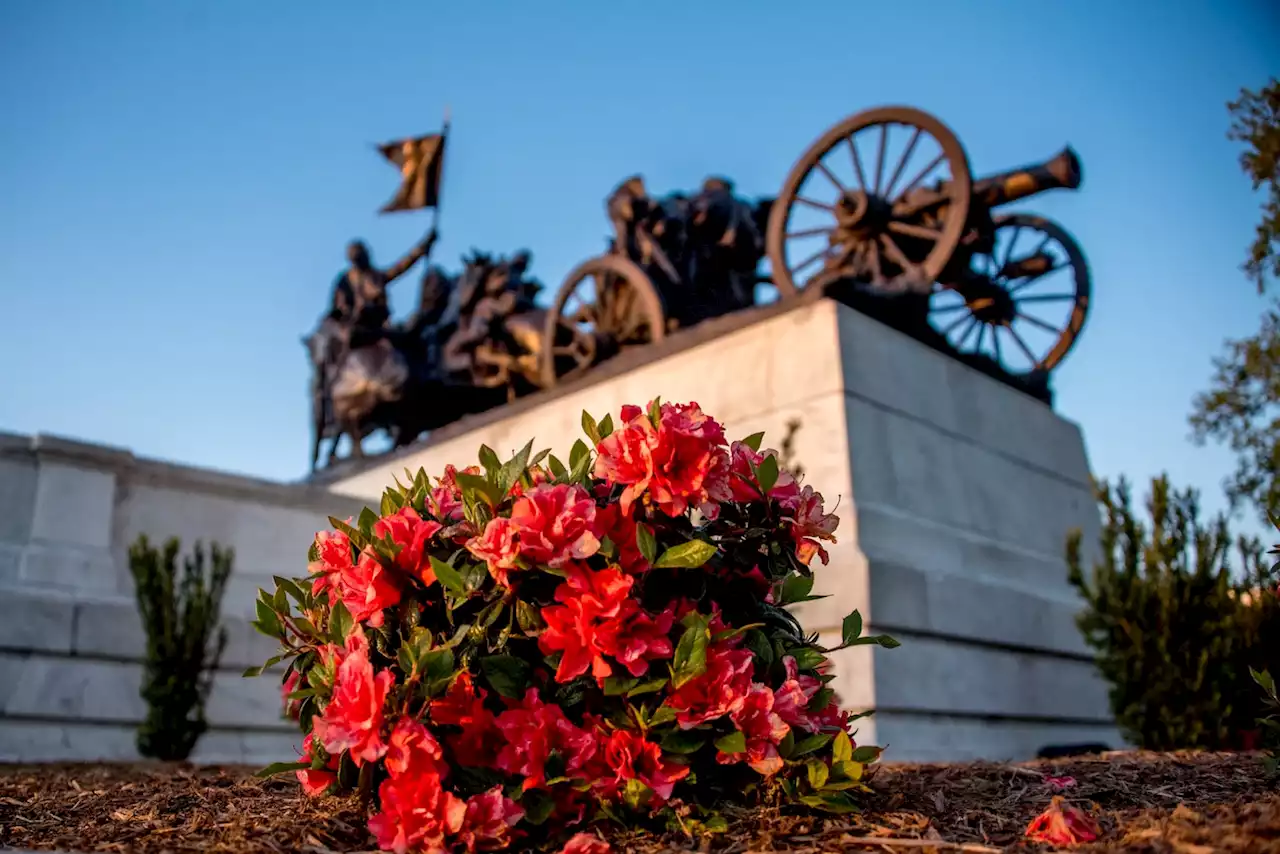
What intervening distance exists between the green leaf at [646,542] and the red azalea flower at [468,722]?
1.46ft

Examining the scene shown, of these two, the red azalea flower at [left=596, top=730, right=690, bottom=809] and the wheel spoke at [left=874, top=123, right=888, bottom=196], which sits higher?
the wheel spoke at [left=874, top=123, right=888, bottom=196]

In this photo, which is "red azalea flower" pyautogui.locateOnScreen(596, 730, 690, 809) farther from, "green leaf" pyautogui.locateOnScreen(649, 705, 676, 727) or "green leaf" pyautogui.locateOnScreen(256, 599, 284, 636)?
"green leaf" pyautogui.locateOnScreen(256, 599, 284, 636)

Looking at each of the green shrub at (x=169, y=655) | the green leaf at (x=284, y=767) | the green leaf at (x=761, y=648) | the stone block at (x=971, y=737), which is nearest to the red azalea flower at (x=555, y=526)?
the green leaf at (x=761, y=648)

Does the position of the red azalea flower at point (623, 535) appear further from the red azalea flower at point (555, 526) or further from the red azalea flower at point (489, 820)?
the red azalea flower at point (489, 820)

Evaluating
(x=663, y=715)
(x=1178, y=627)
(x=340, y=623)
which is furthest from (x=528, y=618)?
(x=1178, y=627)

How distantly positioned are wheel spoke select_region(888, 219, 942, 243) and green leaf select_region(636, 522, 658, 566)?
20.4 feet

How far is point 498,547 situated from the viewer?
2223 mm

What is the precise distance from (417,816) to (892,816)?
3.36 feet

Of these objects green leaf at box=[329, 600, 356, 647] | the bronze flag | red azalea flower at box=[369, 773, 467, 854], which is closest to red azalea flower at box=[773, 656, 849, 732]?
red azalea flower at box=[369, 773, 467, 854]

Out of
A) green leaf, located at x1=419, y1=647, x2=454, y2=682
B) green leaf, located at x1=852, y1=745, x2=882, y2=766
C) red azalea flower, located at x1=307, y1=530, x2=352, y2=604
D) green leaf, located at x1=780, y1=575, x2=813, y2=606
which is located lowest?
green leaf, located at x1=852, y1=745, x2=882, y2=766

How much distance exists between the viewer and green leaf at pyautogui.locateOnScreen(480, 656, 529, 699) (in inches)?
88.7

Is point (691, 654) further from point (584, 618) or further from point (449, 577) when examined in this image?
point (449, 577)

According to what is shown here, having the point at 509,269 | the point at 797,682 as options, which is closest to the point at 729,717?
the point at 797,682

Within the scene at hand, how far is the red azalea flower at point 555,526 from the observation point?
7.22 feet
